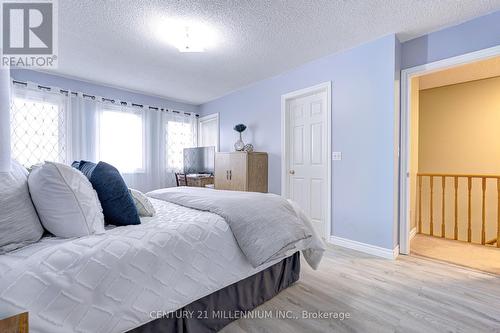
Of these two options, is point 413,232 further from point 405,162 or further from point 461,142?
point 461,142

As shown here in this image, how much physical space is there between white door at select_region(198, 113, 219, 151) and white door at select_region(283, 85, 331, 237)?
186 centimetres

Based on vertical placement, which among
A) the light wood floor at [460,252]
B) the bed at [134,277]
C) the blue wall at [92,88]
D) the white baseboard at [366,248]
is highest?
the blue wall at [92,88]

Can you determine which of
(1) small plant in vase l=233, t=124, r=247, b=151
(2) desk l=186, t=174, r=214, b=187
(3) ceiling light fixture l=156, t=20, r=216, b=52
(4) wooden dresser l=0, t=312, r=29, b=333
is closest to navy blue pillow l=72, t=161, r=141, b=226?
(4) wooden dresser l=0, t=312, r=29, b=333

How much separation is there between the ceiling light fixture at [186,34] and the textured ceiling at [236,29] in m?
0.08

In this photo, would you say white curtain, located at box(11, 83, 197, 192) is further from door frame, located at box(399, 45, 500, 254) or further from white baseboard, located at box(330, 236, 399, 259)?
door frame, located at box(399, 45, 500, 254)

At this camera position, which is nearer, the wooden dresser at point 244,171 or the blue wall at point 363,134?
the blue wall at point 363,134

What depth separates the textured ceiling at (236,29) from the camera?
217cm

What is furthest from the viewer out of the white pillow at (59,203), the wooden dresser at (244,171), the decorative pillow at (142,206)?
the wooden dresser at (244,171)

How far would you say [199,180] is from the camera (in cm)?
464

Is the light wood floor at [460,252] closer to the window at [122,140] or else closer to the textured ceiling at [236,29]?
the textured ceiling at [236,29]

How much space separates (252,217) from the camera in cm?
161

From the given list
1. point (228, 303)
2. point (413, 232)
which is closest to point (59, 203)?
point (228, 303)

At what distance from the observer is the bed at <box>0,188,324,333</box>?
0.89 metres

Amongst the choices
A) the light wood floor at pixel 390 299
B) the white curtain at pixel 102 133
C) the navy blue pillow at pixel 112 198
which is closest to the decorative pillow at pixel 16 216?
the navy blue pillow at pixel 112 198
